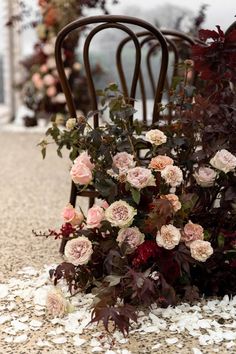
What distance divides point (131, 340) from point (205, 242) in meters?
0.35

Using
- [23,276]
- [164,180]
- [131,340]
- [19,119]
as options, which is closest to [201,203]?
[164,180]

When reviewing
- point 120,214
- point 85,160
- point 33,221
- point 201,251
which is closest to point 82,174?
point 85,160

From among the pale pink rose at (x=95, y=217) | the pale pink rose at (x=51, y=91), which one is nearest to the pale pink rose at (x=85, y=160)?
the pale pink rose at (x=95, y=217)

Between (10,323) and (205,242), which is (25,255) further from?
(205,242)

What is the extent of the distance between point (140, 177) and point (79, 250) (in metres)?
0.28

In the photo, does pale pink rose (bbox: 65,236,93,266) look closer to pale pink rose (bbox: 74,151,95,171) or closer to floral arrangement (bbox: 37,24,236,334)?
floral arrangement (bbox: 37,24,236,334)

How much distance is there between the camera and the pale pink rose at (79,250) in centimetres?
177

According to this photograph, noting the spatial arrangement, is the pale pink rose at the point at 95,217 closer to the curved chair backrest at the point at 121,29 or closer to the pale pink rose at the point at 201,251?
the pale pink rose at the point at 201,251

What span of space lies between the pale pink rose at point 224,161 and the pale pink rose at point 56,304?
59 centimetres

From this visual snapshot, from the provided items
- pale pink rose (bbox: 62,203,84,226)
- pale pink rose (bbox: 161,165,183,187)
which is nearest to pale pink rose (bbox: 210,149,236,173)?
pale pink rose (bbox: 161,165,183,187)

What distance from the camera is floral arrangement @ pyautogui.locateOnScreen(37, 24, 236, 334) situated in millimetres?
1720

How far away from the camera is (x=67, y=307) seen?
5.66 feet

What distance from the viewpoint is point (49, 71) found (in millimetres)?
5438

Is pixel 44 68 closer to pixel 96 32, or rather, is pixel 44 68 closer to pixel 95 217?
pixel 96 32
